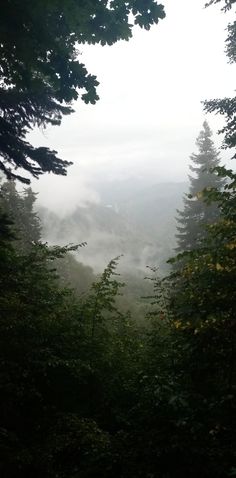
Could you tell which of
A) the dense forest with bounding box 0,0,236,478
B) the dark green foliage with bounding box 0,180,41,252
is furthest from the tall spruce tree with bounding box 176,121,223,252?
the dense forest with bounding box 0,0,236,478

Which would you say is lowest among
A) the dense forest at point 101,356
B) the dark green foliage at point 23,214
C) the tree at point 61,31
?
the dense forest at point 101,356

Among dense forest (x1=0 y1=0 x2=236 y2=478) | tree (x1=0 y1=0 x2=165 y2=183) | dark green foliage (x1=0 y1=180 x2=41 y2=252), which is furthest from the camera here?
dark green foliage (x1=0 y1=180 x2=41 y2=252)

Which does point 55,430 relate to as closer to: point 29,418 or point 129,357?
point 29,418

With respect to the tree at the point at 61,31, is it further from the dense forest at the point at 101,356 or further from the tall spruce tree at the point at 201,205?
the tall spruce tree at the point at 201,205

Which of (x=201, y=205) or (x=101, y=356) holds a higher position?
(x=201, y=205)

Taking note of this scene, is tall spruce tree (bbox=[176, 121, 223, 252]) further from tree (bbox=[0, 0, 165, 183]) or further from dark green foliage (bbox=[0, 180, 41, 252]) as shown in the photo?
tree (bbox=[0, 0, 165, 183])

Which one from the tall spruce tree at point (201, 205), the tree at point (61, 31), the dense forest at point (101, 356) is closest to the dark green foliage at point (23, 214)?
the tall spruce tree at point (201, 205)

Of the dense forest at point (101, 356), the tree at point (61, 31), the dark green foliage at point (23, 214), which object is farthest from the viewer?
the dark green foliage at point (23, 214)

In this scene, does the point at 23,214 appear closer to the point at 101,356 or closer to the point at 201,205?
the point at 201,205

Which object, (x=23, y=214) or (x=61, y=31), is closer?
(x=61, y=31)

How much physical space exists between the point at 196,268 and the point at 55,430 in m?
2.81

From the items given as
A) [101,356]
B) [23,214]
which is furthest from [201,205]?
[101,356]

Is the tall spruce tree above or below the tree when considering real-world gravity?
above

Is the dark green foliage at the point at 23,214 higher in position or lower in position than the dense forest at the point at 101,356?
higher
